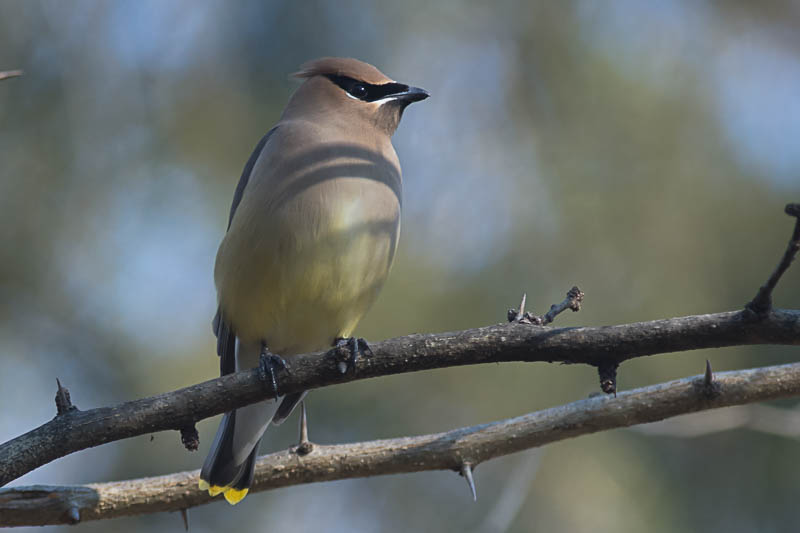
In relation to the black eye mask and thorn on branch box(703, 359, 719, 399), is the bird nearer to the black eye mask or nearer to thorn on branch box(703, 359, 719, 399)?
the black eye mask

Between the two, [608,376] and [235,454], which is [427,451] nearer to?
[235,454]

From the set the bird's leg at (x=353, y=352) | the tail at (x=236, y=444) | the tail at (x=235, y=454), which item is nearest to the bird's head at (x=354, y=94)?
the tail at (x=236, y=444)

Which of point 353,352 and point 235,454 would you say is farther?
point 235,454

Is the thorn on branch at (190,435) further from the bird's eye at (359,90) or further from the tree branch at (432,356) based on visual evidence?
the bird's eye at (359,90)

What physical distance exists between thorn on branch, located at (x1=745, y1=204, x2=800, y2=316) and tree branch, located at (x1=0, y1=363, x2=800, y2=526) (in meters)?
0.83

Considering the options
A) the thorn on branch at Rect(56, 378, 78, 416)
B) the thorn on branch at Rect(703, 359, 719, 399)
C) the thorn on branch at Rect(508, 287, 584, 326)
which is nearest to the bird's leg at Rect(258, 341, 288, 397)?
the thorn on branch at Rect(56, 378, 78, 416)

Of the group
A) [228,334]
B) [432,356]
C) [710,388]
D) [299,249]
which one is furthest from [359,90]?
[710,388]

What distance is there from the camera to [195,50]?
817cm

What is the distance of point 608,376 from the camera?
2865mm

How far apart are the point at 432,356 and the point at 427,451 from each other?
0.94 metres

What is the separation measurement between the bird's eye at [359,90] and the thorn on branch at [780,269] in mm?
2831

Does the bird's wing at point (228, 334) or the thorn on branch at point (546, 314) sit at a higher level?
the bird's wing at point (228, 334)

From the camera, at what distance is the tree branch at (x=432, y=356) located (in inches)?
109

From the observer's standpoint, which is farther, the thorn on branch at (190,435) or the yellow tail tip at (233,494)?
the yellow tail tip at (233,494)
